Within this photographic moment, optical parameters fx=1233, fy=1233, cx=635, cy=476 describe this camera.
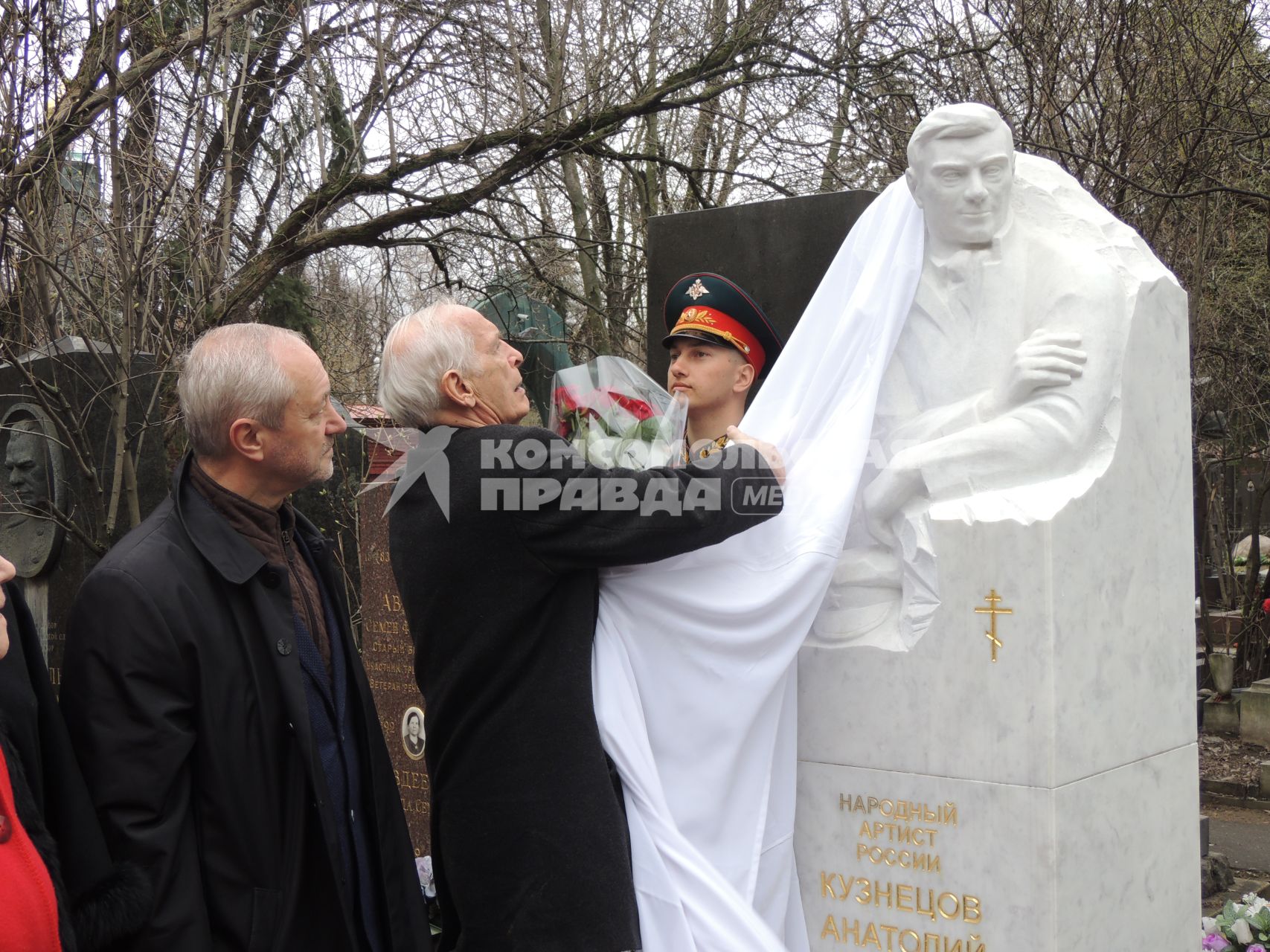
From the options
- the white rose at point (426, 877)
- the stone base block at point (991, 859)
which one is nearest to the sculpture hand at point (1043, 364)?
the stone base block at point (991, 859)

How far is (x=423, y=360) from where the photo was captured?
2.24m

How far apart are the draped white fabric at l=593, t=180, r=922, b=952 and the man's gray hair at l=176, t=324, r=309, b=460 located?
69 centimetres

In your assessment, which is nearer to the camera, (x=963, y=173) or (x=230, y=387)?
(x=230, y=387)

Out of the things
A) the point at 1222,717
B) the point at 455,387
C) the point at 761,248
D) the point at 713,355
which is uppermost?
the point at 761,248

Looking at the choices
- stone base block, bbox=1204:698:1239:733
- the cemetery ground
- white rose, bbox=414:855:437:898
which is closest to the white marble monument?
white rose, bbox=414:855:437:898

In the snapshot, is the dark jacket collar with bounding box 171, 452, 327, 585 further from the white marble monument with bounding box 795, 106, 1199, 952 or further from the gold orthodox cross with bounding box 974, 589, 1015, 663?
the gold orthodox cross with bounding box 974, 589, 1015, 663

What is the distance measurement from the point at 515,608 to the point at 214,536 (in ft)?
1.71

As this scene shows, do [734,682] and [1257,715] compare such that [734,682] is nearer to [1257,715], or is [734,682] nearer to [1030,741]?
[1030,741]

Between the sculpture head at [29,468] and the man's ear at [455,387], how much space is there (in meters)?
3.92

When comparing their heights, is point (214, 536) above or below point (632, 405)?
below

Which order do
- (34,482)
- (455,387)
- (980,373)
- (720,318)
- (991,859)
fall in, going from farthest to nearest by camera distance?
(34,482)
(720,318)
(980,373)
(991,859)
(455,387)

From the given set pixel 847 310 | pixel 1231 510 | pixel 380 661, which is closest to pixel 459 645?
pixel 847 310

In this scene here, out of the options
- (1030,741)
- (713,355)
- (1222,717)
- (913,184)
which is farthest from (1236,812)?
(913,184)

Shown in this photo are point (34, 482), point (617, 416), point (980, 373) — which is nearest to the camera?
point (617, 416)
